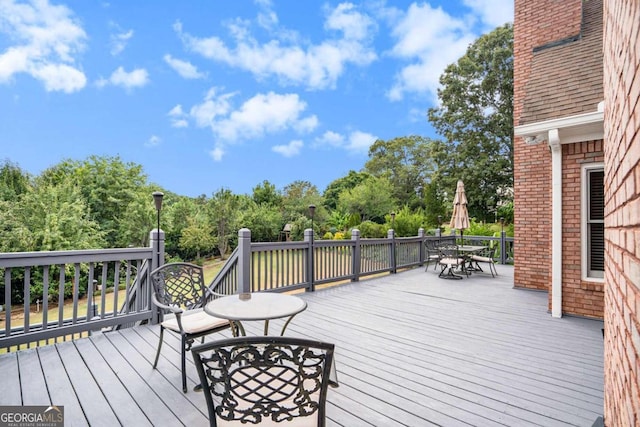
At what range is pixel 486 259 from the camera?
28.3 feet

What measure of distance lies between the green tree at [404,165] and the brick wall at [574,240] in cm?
2170

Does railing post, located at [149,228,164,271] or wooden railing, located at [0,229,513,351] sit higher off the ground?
railing post, located at [149,228,164,271]

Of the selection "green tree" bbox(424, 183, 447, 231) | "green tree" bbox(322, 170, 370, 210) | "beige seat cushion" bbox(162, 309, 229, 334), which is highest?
"green tree" bbox(322, 170, 370, 210)

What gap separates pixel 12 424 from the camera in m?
2.34

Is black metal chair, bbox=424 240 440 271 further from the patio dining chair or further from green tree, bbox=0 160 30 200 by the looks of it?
green tree, bbox=0 160 30 200

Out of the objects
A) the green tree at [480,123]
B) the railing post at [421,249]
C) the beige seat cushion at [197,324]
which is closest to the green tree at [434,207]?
the green tree at [480,123]

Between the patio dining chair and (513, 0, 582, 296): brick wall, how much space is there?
1.76 meters

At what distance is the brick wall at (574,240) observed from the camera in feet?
14.8

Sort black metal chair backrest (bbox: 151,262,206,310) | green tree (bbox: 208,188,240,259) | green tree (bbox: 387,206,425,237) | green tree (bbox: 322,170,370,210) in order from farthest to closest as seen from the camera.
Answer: green tree (bbox: 322,170,370,210)
green tree (bbox: 208,188,240,259)
green tree (bbox: 387,206,425,237)
black metal chair backrest (bbox: 151,262,206,310)

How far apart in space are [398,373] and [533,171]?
5410mm

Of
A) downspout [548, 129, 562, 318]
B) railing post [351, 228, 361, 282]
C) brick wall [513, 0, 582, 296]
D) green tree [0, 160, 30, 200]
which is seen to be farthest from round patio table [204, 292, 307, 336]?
green tree [0, 160, 30, 200]

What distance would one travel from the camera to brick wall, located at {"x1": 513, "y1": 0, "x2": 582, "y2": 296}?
6258 millimetres

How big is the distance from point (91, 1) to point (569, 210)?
34.4 m

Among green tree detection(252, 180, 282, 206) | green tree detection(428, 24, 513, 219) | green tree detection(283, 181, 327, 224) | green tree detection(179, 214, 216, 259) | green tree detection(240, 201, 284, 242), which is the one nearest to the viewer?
green tree detection(428, 24, 513, 219)
